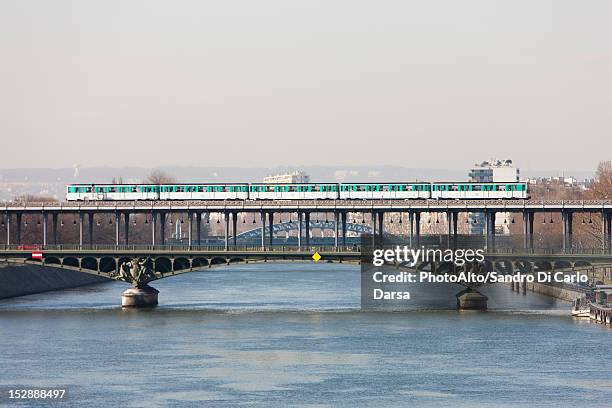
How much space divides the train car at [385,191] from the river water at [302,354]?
13.7 metres

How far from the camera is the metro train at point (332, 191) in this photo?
A: 13388 cm

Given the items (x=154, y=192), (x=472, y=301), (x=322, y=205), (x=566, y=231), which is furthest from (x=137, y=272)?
(x=566, y=231)

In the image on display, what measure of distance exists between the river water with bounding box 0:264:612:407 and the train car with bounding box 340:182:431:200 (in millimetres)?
13727

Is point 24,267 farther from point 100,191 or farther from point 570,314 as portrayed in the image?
point 570,314

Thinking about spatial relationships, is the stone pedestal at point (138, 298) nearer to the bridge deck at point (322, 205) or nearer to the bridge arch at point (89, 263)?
the bridge arch at point (89, 263)

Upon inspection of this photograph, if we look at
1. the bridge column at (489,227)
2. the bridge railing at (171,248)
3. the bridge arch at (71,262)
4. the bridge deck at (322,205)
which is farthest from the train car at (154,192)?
the bridge column at (489,227)

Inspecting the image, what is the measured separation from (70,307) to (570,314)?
38785 mm

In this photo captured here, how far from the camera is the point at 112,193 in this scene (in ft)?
457

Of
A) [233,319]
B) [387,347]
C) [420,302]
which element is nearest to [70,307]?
[233,319]

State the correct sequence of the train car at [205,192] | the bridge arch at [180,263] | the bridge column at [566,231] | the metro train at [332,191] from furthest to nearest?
1. the train car at [205,192]
2. the metro train at [332,191]
3. the bridge column at [566,231]
4. the bridge arch at [180,263]

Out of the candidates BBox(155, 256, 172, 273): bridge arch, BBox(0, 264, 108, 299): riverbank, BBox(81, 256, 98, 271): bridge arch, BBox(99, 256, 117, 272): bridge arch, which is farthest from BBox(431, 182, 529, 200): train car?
BBox(0, 264, 108, 299): riverbank

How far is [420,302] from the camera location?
123 metres

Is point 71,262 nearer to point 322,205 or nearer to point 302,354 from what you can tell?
point 322,205

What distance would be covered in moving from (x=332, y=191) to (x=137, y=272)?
22.8 meters
